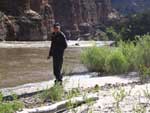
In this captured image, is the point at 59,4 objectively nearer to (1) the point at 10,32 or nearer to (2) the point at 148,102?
(1) the point at 10,32

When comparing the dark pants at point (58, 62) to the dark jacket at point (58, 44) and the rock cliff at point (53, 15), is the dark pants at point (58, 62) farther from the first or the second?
the rock cliff at point (53, 15)

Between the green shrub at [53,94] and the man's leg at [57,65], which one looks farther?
the man's leg at [57,65]

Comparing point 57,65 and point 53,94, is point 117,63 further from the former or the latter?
point 53,94

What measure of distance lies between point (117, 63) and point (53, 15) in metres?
137

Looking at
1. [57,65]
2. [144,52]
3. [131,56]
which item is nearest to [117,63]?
[131,56]

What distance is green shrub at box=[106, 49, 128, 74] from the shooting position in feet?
66.3

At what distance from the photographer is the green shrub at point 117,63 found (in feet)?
66.3

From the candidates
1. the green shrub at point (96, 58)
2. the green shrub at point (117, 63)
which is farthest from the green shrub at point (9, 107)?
the green shrub at point (96, 58)

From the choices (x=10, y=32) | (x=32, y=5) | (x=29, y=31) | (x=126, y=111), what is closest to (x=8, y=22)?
(x=10, y=32)

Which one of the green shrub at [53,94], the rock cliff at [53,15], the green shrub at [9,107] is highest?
the green shrub at [9,107]

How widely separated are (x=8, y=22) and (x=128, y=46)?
7769 cm

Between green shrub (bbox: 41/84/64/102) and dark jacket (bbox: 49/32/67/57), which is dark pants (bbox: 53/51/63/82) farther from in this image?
green shrub (bbox: 41/84/64/102)

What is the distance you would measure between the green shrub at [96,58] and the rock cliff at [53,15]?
80.2 m

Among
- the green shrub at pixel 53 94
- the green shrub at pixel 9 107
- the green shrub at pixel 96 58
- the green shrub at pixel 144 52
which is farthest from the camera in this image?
the green shrub at pixel 96 58
